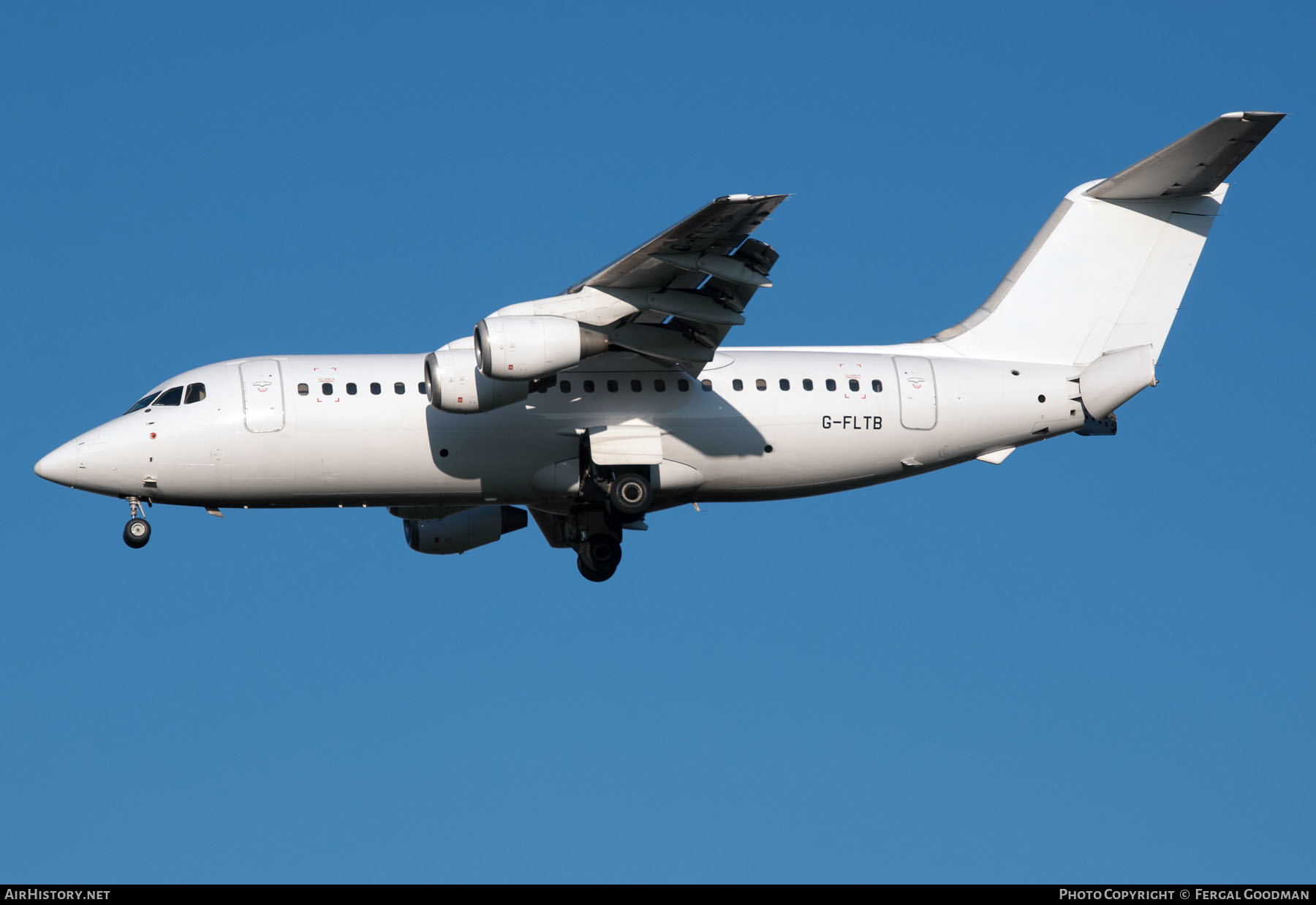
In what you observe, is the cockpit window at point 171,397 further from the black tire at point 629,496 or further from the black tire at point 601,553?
the black tire at point 601,553

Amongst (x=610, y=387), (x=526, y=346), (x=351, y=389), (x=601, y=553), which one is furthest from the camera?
(x=601, y=553)

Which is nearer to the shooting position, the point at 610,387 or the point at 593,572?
the point at 610,387

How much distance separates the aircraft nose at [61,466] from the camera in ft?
67.4

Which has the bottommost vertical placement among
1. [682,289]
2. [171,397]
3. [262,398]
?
[262,398]

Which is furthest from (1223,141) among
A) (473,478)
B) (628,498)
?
(473,478)

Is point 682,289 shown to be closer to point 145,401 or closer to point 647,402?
point 647,402

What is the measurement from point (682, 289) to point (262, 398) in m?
4.84

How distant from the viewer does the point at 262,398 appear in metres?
20.6

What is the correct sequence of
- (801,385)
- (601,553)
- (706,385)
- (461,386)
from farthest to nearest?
(601,553) < (801,385) < (706,385) < (461,386)

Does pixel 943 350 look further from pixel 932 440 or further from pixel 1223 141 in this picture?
pixel 1223 141

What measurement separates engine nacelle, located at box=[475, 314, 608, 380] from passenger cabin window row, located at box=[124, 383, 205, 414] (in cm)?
349

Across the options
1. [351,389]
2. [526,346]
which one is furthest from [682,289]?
[351,389]

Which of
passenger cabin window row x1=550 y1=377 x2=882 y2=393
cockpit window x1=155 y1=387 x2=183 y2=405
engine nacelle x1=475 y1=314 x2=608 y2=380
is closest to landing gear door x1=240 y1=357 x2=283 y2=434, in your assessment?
cockpit window x1=155 y1=387 x2=183 y2=405
